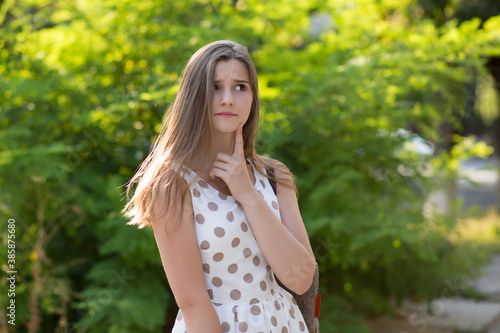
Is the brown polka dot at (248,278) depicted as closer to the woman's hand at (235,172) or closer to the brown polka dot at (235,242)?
the brown polka dot at (235,242)

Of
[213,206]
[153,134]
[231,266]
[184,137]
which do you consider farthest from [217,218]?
[153,134]

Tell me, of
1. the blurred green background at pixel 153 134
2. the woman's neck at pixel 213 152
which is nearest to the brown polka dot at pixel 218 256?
the woman's neck at pixel 213 152

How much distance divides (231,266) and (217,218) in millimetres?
143

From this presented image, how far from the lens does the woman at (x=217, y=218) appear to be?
141cm

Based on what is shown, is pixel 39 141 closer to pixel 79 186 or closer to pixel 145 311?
pixel 79 186

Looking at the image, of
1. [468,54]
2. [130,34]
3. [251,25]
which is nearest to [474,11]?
[468,54]

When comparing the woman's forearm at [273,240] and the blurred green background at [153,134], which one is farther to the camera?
the blurred green background at [153,134]

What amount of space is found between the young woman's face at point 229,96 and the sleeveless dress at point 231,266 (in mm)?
175

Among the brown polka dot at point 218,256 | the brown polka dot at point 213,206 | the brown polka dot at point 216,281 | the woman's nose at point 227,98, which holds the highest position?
the woman's nose at point 227,98

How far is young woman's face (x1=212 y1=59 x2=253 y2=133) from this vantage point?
153cm

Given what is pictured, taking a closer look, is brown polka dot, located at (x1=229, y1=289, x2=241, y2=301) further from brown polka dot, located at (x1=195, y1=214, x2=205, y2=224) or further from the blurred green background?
the blurred green background

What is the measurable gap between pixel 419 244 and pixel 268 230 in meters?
2.27

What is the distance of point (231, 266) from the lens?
150 centimetres

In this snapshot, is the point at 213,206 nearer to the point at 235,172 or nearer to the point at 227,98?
the point at 235,172
